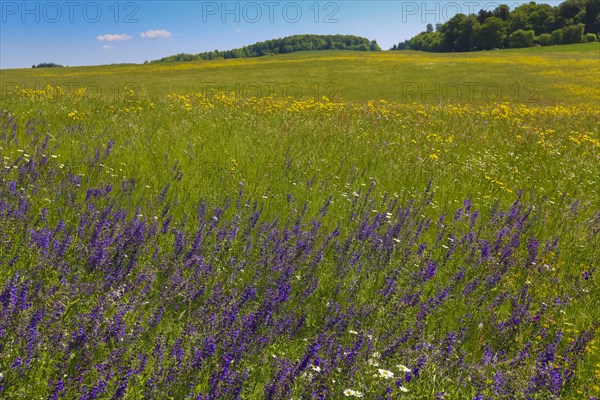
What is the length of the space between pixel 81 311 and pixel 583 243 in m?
5.10

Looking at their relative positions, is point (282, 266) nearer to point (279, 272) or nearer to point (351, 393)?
point (279, 272)

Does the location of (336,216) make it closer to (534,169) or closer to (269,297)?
(269,297)

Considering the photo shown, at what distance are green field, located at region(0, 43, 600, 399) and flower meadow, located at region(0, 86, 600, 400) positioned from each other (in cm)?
2

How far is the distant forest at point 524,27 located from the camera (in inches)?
3760

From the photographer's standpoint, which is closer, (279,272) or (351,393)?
(351,393)

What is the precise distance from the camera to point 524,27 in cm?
10531

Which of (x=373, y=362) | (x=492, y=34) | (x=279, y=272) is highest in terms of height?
(x=492, y=34)

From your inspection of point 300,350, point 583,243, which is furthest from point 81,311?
point 583,243

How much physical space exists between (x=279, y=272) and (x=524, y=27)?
12238 centimetres

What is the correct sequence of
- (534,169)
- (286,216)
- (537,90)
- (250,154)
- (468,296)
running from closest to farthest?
(468,296) < (286,216) < (250,154) < (534,169) < (537,90)

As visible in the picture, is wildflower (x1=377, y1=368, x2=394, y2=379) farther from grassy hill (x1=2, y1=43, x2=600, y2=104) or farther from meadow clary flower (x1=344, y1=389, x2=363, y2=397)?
grassy hill (x1=2, y1=43, x2=600, y2=104)

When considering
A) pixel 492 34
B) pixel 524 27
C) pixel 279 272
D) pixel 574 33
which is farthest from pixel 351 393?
pixel 524 27

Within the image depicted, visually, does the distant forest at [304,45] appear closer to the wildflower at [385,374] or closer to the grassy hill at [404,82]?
the grassy hill at [404,82]

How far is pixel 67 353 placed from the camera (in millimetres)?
2363
